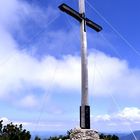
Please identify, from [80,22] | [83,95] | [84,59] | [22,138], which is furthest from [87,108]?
[22,138]

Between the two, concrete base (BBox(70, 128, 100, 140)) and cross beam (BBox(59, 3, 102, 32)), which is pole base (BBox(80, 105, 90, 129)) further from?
cross beam (BBox(59, 3, 102, 32))

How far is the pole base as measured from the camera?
14227 millimetres

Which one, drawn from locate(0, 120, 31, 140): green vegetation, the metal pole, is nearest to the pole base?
the metal pole

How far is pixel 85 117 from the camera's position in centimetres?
1432

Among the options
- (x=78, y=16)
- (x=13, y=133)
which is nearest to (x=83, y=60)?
(x=78, y=16)

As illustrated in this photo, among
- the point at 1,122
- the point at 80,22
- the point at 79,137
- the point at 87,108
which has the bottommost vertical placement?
the point at 79,137

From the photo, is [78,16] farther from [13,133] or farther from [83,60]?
[13,133]

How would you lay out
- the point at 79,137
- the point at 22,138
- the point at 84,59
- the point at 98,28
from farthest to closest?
1. the point at 22,138
2. the point at 98,28
3. the point at 84,59
4. the point at 79,137

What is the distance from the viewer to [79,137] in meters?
13.7

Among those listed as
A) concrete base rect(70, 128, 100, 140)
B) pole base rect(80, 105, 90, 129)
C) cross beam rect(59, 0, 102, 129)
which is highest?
cross beam rect(59, 0, 102, 129)

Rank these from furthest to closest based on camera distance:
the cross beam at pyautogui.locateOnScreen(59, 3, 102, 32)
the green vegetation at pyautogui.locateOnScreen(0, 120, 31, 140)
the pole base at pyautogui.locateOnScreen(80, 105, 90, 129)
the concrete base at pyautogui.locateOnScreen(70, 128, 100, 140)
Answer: the green vegetation at pyautogui.locateOnScreen(0, 120, 31, 140) → the cross beam at pyautogui.locateOnScreen(59, 3, 102, 32) → the pole base at pyautogui.locateOnScreen(80, 105, 90, 129) → the concrete base at pyautogui.locateOnScreen(70, 128, 100, 140)

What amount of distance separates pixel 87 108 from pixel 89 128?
845 millimetres

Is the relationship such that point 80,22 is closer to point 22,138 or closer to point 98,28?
point 98,28

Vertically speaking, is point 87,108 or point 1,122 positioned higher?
point 1,122
